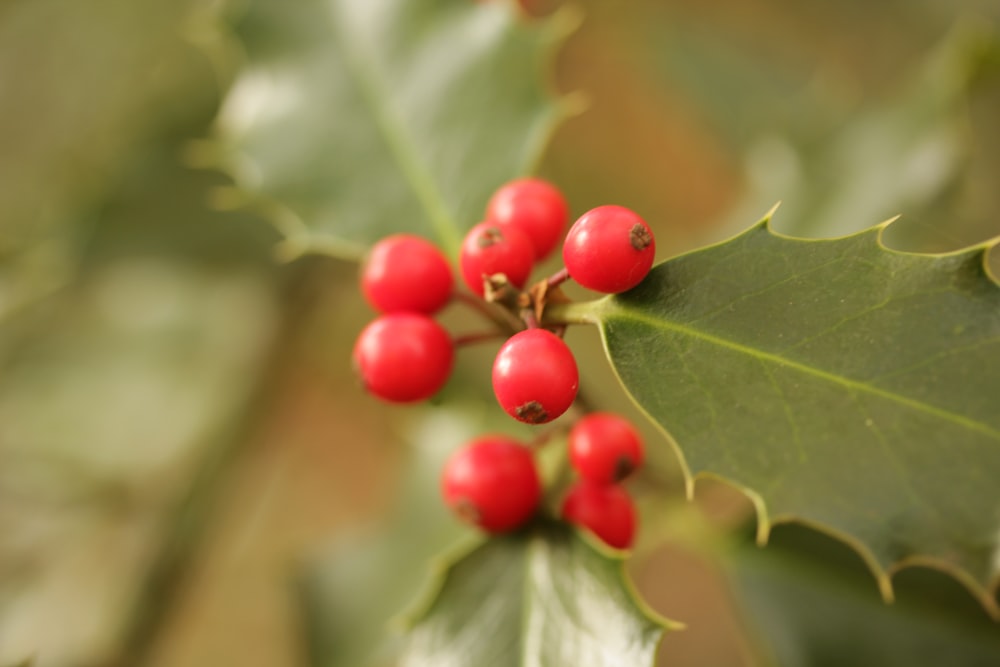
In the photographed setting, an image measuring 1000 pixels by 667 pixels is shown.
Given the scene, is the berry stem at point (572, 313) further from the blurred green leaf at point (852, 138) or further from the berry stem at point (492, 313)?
the blurred green leaf at point (852, 138)

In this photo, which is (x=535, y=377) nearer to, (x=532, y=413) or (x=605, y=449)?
(x=532, y=413)

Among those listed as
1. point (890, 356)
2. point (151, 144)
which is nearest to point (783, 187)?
point (890, 356)

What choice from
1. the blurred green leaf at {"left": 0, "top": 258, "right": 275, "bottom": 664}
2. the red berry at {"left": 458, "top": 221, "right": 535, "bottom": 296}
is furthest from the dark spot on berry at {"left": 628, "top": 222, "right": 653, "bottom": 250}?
the blurred green leaf at {"left": 0, "top": 258, "right": 275, "bottom": 664}

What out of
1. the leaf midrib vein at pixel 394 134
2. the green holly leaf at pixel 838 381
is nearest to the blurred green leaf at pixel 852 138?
the green holly leaf at pixel 838 381

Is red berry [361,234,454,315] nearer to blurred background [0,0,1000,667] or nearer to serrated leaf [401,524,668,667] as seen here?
serrated leaf [401,524,668,667]

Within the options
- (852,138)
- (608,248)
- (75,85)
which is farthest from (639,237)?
(75,85)
